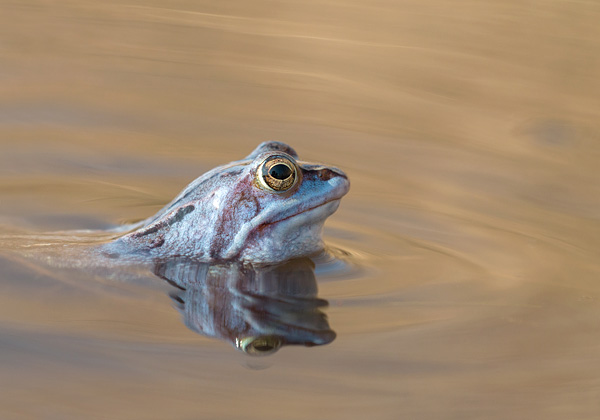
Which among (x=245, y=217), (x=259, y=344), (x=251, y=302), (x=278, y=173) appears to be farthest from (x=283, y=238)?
(x=259, y=344)

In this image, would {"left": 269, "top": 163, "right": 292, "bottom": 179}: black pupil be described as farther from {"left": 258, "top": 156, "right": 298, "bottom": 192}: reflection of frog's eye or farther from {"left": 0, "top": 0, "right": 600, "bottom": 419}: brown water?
{"left": 0, "top": 0, "right": 600, "bottom": 419}: brown water

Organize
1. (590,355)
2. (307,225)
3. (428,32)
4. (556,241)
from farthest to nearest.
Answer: (428,32) < (556,241) < (307,225) < (590,355)

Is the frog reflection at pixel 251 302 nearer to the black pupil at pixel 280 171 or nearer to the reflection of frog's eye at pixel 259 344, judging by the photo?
the reflection of frog's eye at pixel 259 344

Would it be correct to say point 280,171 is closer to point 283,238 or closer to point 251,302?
point 283,238

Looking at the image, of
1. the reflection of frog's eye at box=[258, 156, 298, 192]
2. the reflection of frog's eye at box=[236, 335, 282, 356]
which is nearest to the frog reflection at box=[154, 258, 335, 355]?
the reflection of frog's eye at box=[236, 335, 282, 356]

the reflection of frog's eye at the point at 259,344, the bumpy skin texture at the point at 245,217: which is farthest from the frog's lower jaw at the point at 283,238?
the reflection of frog's eye at the point at 259,344

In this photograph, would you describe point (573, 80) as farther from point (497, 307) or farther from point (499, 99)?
point (497, 307)

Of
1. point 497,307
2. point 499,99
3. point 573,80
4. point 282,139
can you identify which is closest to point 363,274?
point 497,307
